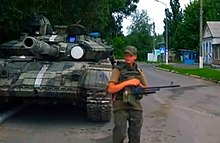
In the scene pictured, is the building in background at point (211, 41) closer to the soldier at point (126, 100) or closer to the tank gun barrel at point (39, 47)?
the tank gun barrel at point (39, 47)

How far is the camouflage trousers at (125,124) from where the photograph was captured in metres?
7.21

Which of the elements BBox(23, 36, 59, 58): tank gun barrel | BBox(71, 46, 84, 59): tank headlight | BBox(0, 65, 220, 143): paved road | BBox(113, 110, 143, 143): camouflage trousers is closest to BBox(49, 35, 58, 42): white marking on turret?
BBox(23, 36, 59, 58): tank gun barrel

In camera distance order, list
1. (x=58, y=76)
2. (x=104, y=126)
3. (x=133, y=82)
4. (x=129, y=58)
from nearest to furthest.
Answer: (x=133, y=82), (x=129, y=58), (x=104, y=126), (x=58, y=76)

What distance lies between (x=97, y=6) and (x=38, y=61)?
1160cm

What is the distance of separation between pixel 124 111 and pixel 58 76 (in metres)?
4.48

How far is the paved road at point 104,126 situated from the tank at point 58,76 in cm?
51

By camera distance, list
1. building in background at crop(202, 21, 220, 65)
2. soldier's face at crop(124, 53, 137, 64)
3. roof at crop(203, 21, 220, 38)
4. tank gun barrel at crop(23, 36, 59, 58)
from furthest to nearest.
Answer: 1. roof at crop(203, 21, 220, 38)
2. building in background at crop(202, 21, 220, 65)
3. tank gun barrel at crop(23, 36, 59, 58)
4. soldier's face at crop(124, 53, 137, 64)

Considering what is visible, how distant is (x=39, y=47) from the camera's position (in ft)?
37.0

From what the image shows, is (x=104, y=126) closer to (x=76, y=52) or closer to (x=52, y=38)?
(x=76, y=52)

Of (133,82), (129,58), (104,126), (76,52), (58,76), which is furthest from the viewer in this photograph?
(76,52)

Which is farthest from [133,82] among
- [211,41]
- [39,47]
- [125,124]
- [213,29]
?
[213,29]

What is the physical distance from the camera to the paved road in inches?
381

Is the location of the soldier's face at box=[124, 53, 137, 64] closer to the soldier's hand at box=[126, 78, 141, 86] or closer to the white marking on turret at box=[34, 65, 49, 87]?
the soldier's hand at box=[126, 78, 141, 86]

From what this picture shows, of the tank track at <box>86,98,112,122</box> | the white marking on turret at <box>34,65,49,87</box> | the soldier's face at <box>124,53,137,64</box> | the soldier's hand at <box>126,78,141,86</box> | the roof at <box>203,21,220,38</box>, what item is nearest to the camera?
the soldier's hand at <box>126,78,141,86</box>
